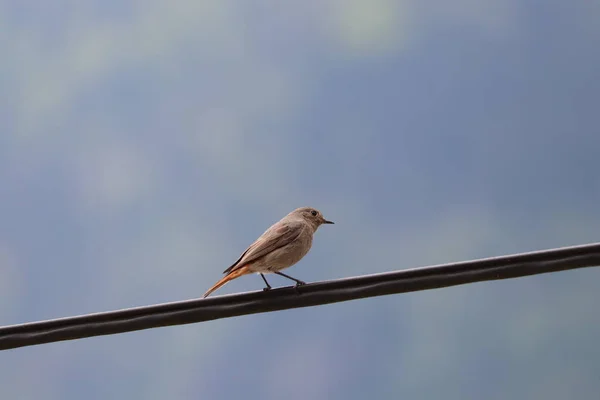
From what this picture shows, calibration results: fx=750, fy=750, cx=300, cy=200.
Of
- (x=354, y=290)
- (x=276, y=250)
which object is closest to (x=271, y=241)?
(x=276, y=250)

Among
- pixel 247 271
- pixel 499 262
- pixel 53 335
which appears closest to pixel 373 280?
pixel 499 262

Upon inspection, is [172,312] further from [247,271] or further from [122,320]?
[247,271]

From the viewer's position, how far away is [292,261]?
666cm

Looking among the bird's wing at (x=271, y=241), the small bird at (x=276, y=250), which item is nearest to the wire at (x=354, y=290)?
the small bird at (x=276, y=250)

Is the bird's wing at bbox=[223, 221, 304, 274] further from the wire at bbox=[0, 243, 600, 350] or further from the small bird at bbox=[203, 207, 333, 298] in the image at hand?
the wire at bbox=[0, 243, 600, 350]

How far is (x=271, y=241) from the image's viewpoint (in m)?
6.57

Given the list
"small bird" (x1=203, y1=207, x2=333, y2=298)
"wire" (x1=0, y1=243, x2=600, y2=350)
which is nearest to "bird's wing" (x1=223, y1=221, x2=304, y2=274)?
"small bird" (x1=203, y1=207, x2=333, y2=298)

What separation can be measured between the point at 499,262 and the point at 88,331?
2270 mm

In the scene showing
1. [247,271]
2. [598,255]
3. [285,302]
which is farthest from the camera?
[247,271]

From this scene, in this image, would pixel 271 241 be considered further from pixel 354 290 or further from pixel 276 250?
pixel 354 290

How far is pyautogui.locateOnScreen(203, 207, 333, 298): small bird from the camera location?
249 inches

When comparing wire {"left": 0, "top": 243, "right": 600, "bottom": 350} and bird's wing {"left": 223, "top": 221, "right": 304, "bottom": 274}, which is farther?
bird's wing {"left": 223, "top": 221, "right": 304, "bottom": 274}

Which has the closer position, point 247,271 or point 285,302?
Answer: point 285,302

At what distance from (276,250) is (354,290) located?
7.79 ft
